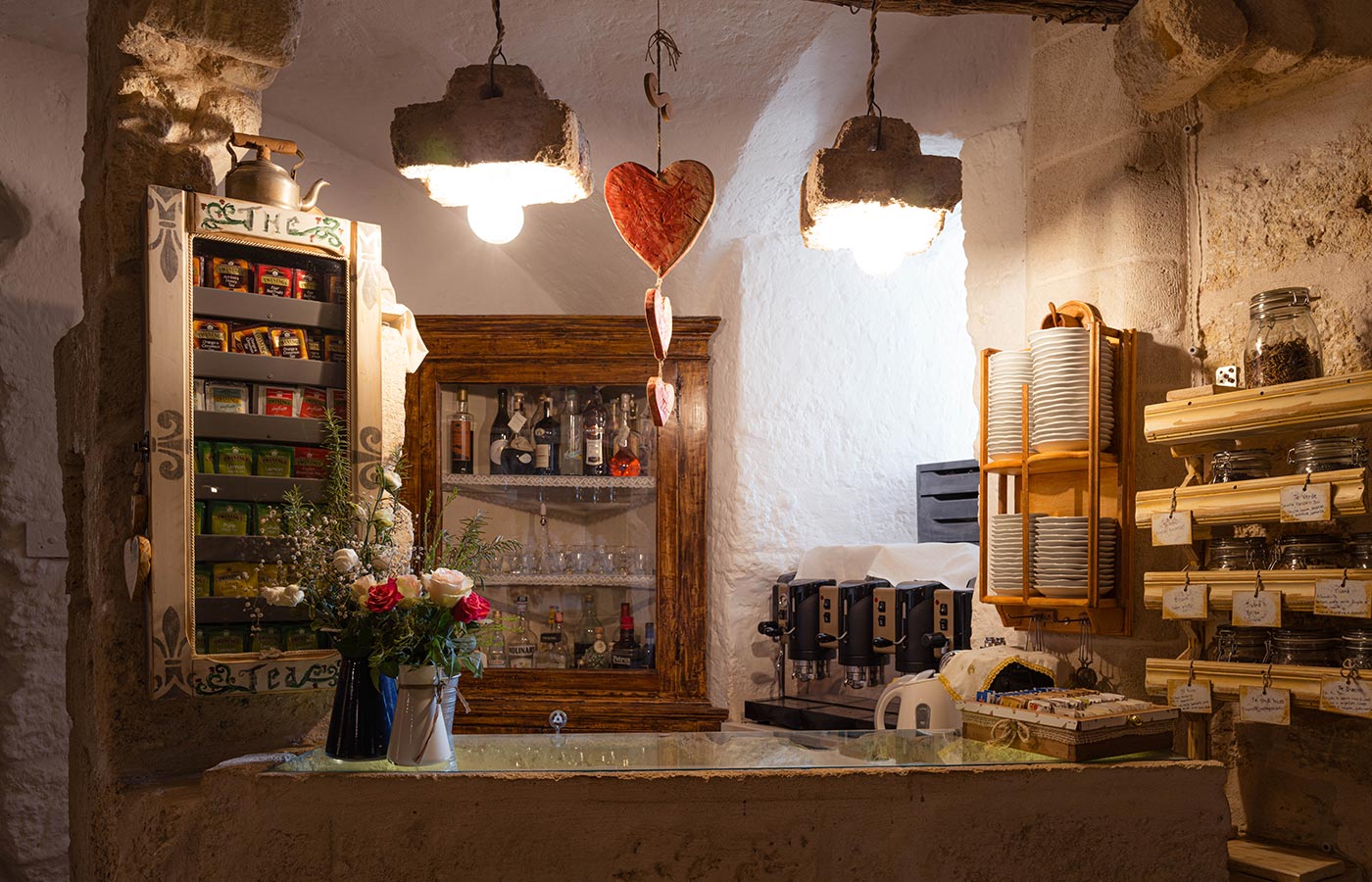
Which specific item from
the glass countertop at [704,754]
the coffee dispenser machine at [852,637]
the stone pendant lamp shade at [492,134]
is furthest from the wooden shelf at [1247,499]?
the stone pendant lamp shade at [492,134]

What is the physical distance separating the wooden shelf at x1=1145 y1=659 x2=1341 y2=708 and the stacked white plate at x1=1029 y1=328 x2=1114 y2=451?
52 cm

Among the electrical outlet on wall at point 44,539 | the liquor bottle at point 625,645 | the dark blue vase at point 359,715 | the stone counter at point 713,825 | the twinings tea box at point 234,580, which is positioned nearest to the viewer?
the stone counter at point 713,825

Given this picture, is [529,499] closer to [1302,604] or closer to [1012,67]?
[1012,67]

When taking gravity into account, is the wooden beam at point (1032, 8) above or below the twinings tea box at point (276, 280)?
above

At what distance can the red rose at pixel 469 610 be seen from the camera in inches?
81.1

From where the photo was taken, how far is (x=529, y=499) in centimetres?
445

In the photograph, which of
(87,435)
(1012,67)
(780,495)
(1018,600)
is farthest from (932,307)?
(87,435)

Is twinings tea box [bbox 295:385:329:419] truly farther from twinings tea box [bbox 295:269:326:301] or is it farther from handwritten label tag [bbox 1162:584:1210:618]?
handwritten label tag [bbox 1162:584:1210:618]

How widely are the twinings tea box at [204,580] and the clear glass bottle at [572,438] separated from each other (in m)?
2.12

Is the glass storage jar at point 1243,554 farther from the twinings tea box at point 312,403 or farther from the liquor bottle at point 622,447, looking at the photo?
the liquor bottle at point 622,447

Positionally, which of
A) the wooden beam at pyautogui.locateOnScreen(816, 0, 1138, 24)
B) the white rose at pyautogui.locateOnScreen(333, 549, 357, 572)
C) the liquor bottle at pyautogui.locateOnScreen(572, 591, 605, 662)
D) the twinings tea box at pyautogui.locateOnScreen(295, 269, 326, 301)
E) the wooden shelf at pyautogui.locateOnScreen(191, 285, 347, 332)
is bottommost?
the liquor bottle at pyautogui.locateOnScreen(572, 591, 605, 662)

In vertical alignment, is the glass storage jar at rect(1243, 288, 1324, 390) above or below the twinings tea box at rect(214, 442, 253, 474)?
above

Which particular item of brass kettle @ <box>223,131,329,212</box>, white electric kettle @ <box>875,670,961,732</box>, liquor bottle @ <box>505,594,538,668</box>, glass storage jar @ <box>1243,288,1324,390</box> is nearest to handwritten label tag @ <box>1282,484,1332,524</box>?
glass storage jar @ <box>1243,288,1324,390</box>

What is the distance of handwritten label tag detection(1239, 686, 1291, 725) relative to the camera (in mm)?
2203
